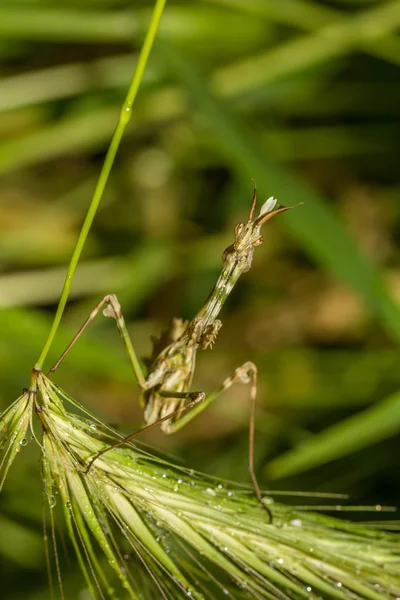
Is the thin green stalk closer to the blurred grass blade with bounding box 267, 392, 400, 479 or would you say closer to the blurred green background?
the blurred grass blade with bounding box 267, 392, 400, 479

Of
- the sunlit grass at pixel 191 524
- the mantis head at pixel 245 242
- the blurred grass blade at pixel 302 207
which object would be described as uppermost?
the blurred grass blade at pixel 302 207

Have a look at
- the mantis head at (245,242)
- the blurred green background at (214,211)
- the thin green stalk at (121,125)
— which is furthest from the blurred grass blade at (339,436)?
the thin green stalk at (121,125)

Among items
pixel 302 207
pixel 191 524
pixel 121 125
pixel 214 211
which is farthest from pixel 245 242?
pixel 214 211

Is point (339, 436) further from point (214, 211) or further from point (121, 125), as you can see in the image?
point (214, 211)

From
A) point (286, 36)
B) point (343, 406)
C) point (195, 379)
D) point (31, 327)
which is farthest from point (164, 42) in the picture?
point (343, 406)

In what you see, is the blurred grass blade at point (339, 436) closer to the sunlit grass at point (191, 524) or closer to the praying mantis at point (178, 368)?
the praying mantis at point (178, 368)

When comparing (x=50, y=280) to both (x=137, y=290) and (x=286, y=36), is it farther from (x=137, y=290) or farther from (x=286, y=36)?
(x=286, y=36)

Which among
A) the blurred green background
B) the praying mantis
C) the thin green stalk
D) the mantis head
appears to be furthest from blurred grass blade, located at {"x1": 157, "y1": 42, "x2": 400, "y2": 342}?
the thin green stalk

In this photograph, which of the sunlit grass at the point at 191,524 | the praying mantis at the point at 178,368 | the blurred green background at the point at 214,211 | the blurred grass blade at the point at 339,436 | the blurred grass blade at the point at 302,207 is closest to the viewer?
the sunlit grass at the point at 191,524
